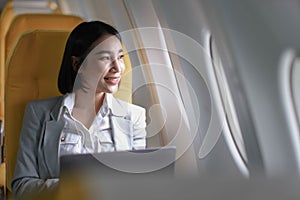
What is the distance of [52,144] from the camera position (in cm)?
161

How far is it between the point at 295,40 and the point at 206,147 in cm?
94

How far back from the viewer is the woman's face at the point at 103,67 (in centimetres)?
160

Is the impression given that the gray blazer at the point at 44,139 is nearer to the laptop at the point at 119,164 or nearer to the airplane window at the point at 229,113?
the airplane window at the point at 229,113

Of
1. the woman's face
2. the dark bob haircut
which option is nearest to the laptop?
the woman's face

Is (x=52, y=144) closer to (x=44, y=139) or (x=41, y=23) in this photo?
(x=44, y=139)

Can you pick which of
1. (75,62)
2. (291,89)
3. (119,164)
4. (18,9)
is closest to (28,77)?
(75,62)

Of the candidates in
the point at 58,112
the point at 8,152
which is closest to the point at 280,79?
the point at 58,112

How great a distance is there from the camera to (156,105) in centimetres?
231

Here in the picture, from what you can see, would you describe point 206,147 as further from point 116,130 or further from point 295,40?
point 295,40

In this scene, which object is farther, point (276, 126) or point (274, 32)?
point (276, 126)

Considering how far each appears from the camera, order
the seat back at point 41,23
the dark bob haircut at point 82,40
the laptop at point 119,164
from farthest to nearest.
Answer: the seat back at point 41,23 → the dark bob haircut at point 82,40 → the laptop at point 119,164

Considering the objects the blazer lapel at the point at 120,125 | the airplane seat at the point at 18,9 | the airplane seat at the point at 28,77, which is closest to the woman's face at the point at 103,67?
the blazer lapel at the point at 120,125

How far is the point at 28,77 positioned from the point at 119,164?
1.39 meters

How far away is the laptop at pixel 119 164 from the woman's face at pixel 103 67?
0.64m
